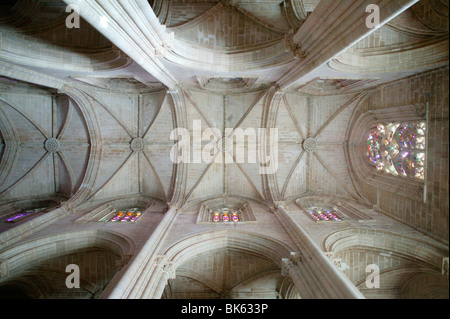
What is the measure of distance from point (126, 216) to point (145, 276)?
5.36 metres

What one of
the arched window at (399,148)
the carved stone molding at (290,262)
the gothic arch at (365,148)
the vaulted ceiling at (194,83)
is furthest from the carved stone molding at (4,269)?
the arched window at (399,148)

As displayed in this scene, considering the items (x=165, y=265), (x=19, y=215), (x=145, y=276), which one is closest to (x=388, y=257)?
(x=165, y=265)

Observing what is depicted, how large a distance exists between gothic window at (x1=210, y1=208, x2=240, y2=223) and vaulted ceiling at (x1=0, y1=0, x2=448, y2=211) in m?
1.46

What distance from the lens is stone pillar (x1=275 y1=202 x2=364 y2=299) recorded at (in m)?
4.86

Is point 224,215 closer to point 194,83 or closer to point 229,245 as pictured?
point 229,245

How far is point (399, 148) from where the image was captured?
886cm

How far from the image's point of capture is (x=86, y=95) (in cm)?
1130

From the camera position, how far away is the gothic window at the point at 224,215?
33.6ft

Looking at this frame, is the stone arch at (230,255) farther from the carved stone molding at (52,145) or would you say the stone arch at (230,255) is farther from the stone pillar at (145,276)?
the carved stone molding at (52,145)

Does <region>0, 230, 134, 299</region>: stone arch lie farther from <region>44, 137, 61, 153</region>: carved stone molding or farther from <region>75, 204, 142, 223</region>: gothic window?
<region>44, 137, 61, 153</region>: carved stone molding

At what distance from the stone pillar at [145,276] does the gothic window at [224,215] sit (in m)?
3.16
